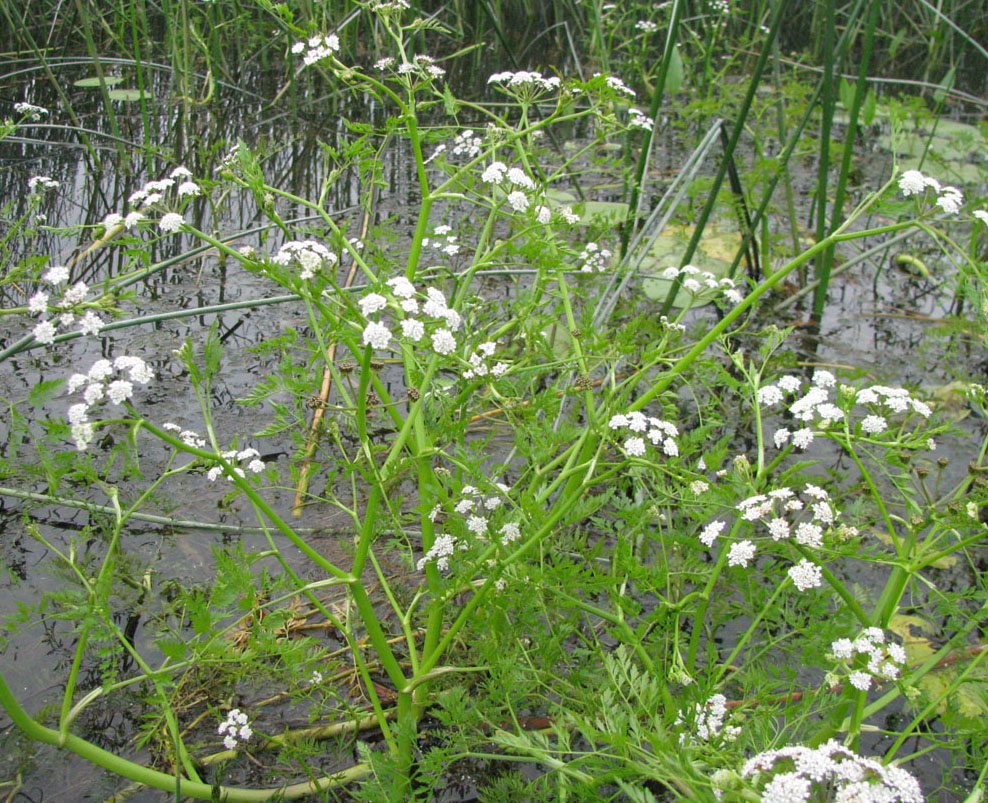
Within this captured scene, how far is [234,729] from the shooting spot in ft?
6.69

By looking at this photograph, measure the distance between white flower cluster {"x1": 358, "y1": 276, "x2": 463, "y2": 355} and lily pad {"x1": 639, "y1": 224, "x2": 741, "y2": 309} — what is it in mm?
2739

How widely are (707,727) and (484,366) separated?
86cm

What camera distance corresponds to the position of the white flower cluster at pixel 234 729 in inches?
79.6

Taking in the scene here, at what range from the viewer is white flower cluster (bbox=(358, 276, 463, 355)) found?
1.51 m

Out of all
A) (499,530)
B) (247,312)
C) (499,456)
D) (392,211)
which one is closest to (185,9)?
(392,211)

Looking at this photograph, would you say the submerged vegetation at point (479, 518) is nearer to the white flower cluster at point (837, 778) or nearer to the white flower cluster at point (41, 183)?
the white flower cluster at point (837, 778)

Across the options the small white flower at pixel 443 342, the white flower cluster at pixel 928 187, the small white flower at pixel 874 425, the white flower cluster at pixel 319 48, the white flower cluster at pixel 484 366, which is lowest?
the white flower cluster at pixel 484 366

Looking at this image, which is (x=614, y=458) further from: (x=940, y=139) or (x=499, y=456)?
(x=940, y=139)

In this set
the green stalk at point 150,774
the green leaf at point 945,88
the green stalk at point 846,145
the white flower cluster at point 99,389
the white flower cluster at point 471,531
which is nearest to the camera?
the white flower cluster at point 99,389

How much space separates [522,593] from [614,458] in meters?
1.47

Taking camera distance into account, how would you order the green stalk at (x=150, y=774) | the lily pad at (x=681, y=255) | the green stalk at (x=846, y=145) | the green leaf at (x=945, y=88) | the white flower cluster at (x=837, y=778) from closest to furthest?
the white flower cluster at (x=837, y=778) < the green stalk at (x=150, y=774) < the green stalk at (x=846, y=145) < the lily pad at (x=681, y=255) < the green leaf at (x=945, y=88)

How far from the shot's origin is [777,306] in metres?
4.65

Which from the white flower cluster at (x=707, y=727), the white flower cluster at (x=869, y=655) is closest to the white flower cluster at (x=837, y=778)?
the white flower cluster at (x=707, y=727)

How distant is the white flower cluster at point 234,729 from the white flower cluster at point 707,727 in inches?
42.9
